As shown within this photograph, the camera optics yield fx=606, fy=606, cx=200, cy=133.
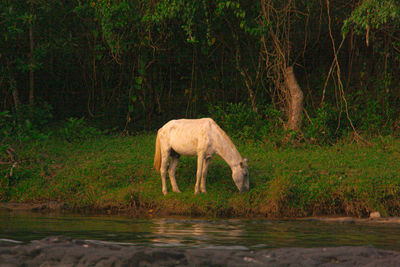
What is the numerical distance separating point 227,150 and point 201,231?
2.78m

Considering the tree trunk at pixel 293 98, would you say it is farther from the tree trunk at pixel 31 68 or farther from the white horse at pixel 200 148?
the tree trunk at pixel 31 68

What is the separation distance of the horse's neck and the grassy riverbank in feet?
1.78

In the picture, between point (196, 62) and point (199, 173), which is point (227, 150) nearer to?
point (199, 173)

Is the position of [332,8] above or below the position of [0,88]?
above

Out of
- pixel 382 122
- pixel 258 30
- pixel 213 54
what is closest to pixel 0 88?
pixel 213 54

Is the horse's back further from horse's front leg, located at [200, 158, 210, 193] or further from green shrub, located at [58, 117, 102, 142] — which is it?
green shrub, located at [58, 117, 102, 142]

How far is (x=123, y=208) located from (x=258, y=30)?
5268 millimetres

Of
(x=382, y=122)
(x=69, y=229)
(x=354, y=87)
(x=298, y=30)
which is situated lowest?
(x=69, y=229)

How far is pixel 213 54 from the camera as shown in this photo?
1636 centimetres

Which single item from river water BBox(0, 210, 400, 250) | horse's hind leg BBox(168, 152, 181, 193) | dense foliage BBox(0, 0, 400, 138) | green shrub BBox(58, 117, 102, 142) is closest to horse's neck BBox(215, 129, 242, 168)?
horse's hind leg BBox(168, 152, 181, 193)

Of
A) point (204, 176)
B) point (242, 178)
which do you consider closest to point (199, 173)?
point (204, 176)

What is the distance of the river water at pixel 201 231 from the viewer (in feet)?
22.3

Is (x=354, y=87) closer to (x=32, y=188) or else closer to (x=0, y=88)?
(x=32, y=188)

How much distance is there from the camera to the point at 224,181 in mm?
11086
